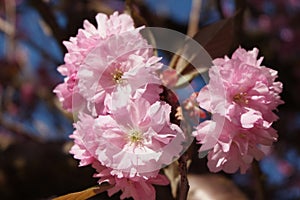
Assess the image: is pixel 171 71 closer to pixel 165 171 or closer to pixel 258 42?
pixel 165 171

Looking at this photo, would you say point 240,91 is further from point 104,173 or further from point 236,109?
point 104,173

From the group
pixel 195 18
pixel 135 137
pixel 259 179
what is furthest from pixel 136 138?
pixel 195 18

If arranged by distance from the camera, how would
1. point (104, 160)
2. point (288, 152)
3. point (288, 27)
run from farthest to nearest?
1. point (288, 27)
2. point (288, 152)
3. point (104, 160)

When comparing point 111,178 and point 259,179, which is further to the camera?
point 259,179

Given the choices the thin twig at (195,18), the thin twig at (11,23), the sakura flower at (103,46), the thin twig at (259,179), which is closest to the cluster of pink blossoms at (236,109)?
the sakura flower at (103,46)

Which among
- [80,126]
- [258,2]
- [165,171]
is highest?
[258,2]

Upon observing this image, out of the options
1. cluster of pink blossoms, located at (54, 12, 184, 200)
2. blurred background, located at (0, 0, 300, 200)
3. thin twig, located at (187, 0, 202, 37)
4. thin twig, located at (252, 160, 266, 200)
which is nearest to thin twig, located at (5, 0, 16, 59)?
blurred background, located at (0, 0, 300, 200)

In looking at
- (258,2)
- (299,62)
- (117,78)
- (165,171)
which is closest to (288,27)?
(258,2)
